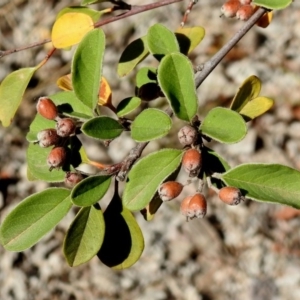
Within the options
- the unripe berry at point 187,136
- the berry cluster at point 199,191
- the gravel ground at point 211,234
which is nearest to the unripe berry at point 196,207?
the berry cluster at point 199,191

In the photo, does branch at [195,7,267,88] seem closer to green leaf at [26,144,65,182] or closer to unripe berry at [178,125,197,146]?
unripe berry at [178,125,197,146]

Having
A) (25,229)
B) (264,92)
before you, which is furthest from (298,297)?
(25,229)

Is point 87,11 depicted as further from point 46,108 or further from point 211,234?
point 211,234

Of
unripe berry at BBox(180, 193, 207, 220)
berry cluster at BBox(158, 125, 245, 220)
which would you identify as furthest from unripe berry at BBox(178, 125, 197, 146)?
unripe berry at BBox(180, 193, 207, 220)

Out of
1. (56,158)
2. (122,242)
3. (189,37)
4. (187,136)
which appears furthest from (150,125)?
(189,37)

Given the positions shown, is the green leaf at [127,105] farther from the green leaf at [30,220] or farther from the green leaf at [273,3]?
the green leaf at [273,3]

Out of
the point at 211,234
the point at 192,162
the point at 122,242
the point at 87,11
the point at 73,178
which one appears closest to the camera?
the point at 192,162

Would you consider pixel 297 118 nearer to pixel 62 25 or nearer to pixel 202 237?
pixel 202 237
